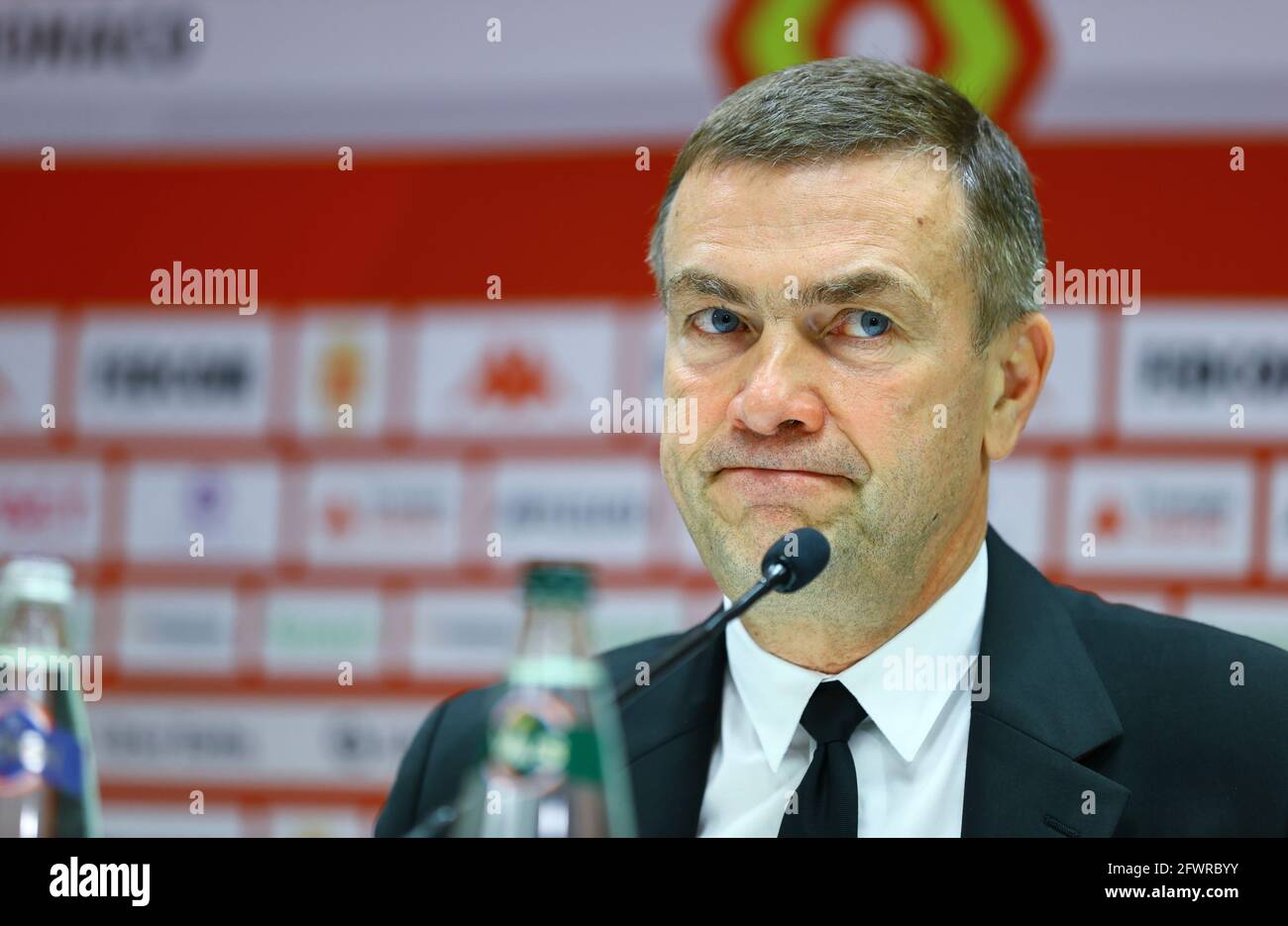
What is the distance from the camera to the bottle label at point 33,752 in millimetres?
1232

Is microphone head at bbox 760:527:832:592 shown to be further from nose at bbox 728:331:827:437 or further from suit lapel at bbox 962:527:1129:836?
suit lapel at bbox 962:527:1129:836

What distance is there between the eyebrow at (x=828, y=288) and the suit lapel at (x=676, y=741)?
407mm

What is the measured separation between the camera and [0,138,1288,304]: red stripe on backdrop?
3.32 meters

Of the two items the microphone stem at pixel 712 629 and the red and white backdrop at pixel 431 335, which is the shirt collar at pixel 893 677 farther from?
the red and white backdrop at pixel 431 335

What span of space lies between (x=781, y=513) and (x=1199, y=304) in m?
2.13

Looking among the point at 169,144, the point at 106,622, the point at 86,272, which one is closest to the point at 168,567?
the point at 106,622

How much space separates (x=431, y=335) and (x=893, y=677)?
2.37m

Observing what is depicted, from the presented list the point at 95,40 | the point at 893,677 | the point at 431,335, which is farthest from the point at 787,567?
the point at 95,40

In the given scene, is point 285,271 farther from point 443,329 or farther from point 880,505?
point 880,505

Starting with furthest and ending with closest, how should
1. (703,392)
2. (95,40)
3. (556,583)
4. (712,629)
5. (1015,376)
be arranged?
(95,40) → (1015,376) → (703,392) → (712,629) → (556,583)

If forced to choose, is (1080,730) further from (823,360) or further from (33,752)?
(33,752)

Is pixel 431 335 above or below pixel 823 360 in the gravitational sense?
above

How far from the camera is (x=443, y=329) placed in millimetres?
3770

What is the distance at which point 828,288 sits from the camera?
5.13 ft
